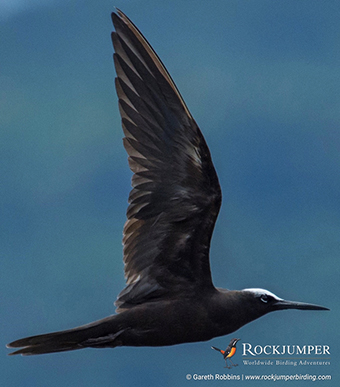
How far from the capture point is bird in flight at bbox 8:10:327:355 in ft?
25.6

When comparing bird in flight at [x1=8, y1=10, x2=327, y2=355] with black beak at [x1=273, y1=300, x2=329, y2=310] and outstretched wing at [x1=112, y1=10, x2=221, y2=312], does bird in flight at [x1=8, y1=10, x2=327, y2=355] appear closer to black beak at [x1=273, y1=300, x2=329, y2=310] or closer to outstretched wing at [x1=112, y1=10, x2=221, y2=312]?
outstretched wing at [x1=112, y1=10, x2=221, y2=312]

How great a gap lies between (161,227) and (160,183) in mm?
474

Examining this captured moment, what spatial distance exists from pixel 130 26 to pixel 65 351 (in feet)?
11.3

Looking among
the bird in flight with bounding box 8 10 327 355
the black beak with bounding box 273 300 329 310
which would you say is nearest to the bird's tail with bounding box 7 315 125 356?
the bird in flight with bounding box 8 10 327 355

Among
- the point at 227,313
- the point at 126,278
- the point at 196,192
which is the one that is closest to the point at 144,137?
the point at 196,192

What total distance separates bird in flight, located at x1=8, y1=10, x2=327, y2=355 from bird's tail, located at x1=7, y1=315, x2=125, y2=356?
10 millimetres

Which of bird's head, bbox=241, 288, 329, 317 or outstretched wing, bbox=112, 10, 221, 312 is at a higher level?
outstretched wing, bbox=112, 10, 221, 312

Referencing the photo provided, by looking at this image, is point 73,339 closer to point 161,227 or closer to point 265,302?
point 161,227

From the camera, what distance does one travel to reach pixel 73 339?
25.8ft

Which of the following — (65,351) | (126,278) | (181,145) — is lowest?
(65,351)

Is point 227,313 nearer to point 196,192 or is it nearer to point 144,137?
point 196,192

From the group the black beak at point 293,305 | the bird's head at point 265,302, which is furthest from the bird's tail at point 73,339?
the black beak at point 293,305

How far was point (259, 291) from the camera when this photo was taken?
8281 millimetres

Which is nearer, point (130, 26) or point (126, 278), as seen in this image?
point (130, 26)
